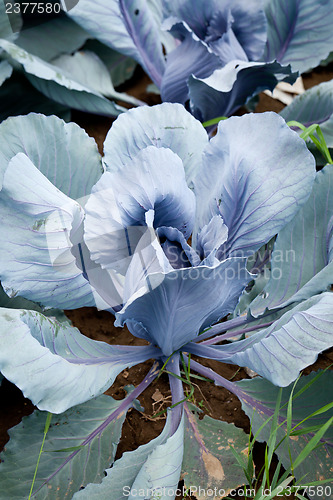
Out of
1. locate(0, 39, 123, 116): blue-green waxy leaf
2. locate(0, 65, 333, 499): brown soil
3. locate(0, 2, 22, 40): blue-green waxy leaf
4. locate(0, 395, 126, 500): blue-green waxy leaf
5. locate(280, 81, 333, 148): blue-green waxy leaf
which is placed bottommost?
locate(0, 65, 333, 499): brown soil

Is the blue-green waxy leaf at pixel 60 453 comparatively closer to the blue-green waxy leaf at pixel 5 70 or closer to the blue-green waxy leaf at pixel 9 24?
the blue-green waxy leaf at pixel 5 70

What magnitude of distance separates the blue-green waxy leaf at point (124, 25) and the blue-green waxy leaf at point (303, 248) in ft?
2.79

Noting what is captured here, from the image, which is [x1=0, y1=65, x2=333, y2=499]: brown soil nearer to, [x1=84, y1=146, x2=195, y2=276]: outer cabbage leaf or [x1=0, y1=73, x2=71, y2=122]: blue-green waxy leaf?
[x1=84, y1=146, x2=195, y2=276]: outer cabbage leaf

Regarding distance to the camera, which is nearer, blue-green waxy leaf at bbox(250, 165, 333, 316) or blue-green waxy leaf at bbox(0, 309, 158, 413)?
blue-green waxy leaf at bbox(0, 309, 158, 413)

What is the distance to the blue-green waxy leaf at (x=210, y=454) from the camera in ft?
3.34

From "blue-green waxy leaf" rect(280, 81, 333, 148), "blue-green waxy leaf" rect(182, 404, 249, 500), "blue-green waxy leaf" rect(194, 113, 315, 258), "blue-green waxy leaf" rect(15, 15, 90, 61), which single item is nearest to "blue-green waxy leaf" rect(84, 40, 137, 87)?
"blue-green waxy leaf" rect(15, 15, 90, 61)

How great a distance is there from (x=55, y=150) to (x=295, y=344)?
0.62m

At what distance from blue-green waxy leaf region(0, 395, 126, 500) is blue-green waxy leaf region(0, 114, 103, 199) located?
46cm

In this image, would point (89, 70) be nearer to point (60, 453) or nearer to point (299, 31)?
point (299, 31)

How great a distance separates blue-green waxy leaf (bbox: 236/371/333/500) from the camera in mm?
1052

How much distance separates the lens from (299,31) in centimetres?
177

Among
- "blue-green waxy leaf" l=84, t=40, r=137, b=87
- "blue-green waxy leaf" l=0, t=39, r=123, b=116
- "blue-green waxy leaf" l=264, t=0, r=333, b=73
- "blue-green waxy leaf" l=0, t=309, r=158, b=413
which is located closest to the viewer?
"blue-green waxy leaf" l=0, t=309, r=158, b=413

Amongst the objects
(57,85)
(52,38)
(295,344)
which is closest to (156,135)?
(295,344)

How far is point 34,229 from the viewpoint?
0.98 metres
